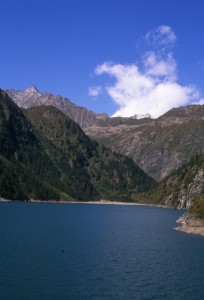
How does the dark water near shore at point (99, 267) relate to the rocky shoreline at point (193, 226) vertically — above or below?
below

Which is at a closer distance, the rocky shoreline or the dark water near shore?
the dark water near shore

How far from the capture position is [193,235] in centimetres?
13875

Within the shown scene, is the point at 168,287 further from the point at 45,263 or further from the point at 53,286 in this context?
the point at 45,263

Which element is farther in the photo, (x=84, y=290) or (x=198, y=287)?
(x=198, y=287)

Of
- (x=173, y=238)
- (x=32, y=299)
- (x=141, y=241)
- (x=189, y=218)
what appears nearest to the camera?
(x=32, y=299)

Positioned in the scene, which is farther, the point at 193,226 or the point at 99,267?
the point at 193,226

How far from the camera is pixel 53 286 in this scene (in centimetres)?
6588

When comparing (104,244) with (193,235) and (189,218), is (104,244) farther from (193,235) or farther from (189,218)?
(189,218)

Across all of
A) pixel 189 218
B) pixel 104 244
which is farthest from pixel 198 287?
pixel 189 218

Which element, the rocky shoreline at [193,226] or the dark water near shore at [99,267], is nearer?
the dark water near shore at [99,267]

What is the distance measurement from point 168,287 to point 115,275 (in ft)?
35.0

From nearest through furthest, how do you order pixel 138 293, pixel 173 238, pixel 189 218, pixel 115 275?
pixel 138 293
pixel 115 275
pixel 173 238
pixel 189 218

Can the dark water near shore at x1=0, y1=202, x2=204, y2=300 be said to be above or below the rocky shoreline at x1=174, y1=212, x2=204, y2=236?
below

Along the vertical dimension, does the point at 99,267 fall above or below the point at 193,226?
below
